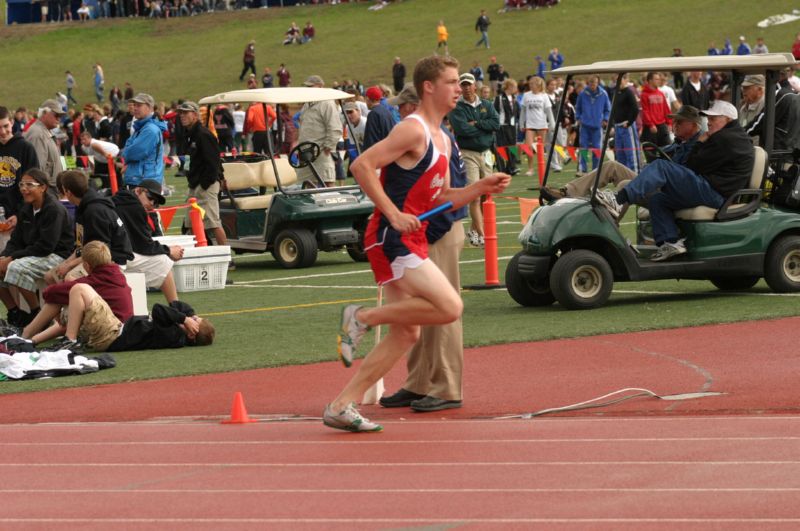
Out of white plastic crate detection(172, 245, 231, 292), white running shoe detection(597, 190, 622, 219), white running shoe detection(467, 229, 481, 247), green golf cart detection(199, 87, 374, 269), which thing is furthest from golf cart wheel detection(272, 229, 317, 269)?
white running shoe detection(597, 190, 622, 219)

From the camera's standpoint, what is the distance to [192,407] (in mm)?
9469

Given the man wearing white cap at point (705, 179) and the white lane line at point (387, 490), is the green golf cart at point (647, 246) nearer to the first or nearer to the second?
the man wearing white cap at point (705, 179)

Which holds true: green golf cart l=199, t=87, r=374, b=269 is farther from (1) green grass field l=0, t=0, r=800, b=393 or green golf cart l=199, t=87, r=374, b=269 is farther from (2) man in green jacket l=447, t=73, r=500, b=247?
(2) man in green jacket l=447, t=73, r=500, b=247

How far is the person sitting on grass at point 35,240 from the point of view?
529 inches

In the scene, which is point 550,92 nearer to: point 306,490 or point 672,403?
point 672,403

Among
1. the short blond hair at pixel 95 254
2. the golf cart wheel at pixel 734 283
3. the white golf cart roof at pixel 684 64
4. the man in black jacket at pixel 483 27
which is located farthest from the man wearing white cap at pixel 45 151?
the man in black jacket at pixel 483 27

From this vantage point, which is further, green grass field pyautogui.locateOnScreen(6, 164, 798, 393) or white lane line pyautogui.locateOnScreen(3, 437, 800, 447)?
green grass field pyautogui.locateOnScreen(6, 164, 798, 393)

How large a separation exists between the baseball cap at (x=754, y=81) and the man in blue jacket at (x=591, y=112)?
537 inches

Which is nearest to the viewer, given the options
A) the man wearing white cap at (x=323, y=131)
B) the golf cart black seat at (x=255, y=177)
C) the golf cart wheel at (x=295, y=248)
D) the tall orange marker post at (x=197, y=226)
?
the tall orange marker post at (x=197, y=226)

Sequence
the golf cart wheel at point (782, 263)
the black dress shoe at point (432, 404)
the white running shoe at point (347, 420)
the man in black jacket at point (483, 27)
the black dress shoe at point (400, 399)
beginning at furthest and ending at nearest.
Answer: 1. the man in black jacket at point (483, 27)
2. the golf cart wheel at point (782, 263)
3. the black dress shoe at point (400, 399)
4. the black dress shoe at point (432, 404)
5. the white running shoe at point (347, 420)

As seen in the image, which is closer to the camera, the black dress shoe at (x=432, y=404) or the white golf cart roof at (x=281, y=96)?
the black dress shoe at (x=432, y=404)

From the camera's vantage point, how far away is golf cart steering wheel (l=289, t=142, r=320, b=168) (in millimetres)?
18531

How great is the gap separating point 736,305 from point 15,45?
78280mm

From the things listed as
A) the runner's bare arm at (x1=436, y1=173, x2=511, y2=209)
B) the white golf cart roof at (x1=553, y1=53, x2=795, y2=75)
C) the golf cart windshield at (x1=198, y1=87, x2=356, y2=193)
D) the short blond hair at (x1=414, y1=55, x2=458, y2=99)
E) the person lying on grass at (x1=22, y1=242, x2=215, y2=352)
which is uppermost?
the short blond hair at (x1=414, y1=55, x2=458, y2=99)
